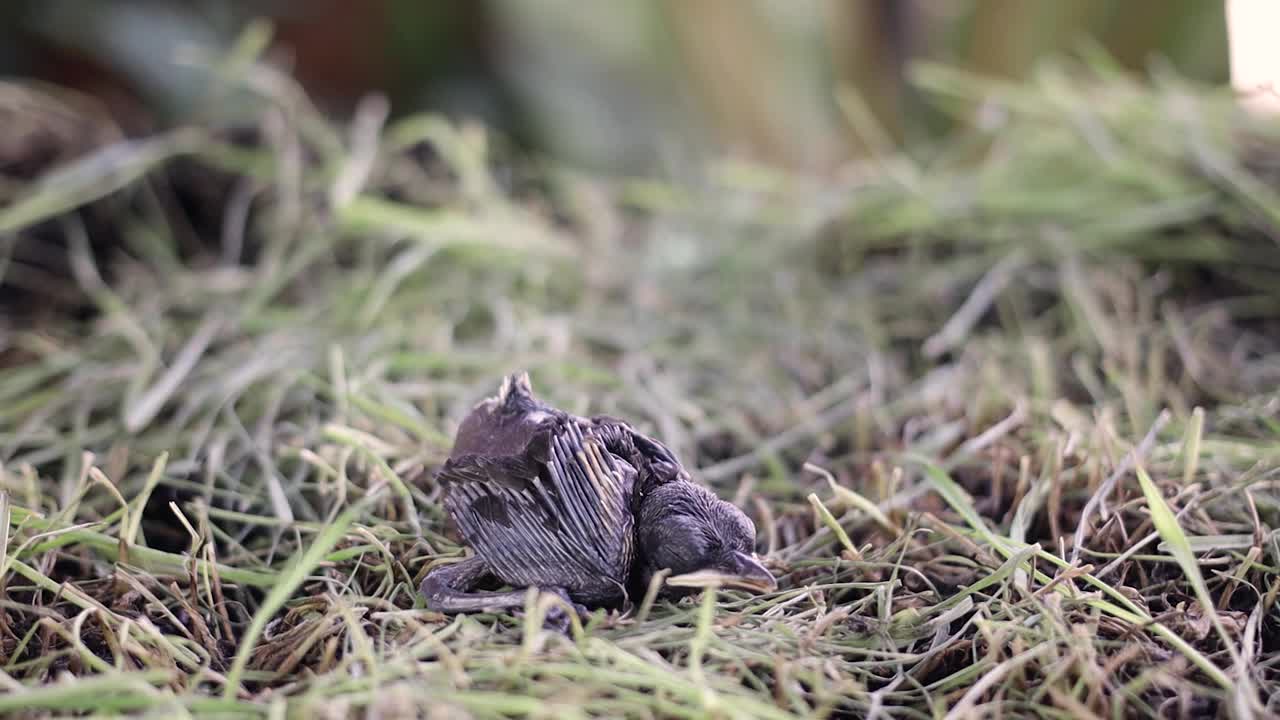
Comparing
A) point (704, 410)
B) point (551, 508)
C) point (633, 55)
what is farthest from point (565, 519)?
point (633, 55)

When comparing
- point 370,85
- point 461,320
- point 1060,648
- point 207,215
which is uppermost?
point 370,85

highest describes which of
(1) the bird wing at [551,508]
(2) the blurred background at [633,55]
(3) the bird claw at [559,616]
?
(2) the blurred background at [633,55]

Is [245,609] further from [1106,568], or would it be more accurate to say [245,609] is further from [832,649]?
[1106,568]

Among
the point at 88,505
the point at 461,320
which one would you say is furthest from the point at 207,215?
the point at 88,505

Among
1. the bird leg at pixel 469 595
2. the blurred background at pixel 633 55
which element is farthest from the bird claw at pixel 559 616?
the blurred background at pixel 633 55

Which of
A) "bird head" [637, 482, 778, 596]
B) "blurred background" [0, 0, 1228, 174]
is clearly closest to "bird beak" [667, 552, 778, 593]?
"bird head" [637, 482, 778, 596]

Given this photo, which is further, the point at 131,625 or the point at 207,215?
the point at 207,215

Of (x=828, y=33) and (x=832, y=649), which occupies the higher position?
(x=828, y=33)

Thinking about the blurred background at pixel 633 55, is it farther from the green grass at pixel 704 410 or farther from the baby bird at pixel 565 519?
Result: the baby bird at pixel 565 519
